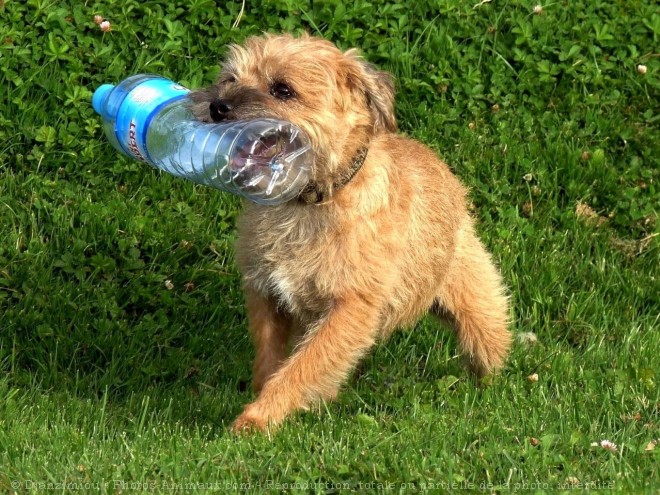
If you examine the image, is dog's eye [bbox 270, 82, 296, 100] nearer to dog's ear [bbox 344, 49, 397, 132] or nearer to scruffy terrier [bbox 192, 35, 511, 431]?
scruffy terrier [bbox 192, 35, 511, 431]

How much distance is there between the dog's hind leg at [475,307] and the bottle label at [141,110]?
167 centimetres

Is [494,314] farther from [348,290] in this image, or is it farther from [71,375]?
[71,375]

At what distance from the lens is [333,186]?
4949 millimetres

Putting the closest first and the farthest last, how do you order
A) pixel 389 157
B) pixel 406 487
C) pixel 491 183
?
1. pixel 406 487
2. pixel 389 157
3. pixel 491 183

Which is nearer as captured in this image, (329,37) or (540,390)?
(540,390)

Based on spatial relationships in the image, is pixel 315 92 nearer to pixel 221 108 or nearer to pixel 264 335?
pixel 221 108

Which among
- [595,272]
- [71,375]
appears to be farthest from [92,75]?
[595,272]

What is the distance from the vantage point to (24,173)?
6.62m

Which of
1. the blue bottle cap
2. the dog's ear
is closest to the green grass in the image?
the blue bottle cap

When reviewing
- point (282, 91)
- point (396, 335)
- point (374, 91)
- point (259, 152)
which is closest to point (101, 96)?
point (282, 91)

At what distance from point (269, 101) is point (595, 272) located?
2793 millimetres

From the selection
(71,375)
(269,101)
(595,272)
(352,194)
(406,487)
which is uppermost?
(269,101)

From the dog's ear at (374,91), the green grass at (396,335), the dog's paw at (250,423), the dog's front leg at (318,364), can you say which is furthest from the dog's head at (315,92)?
the green grass at (396,335)

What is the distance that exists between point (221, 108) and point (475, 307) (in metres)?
2.00
